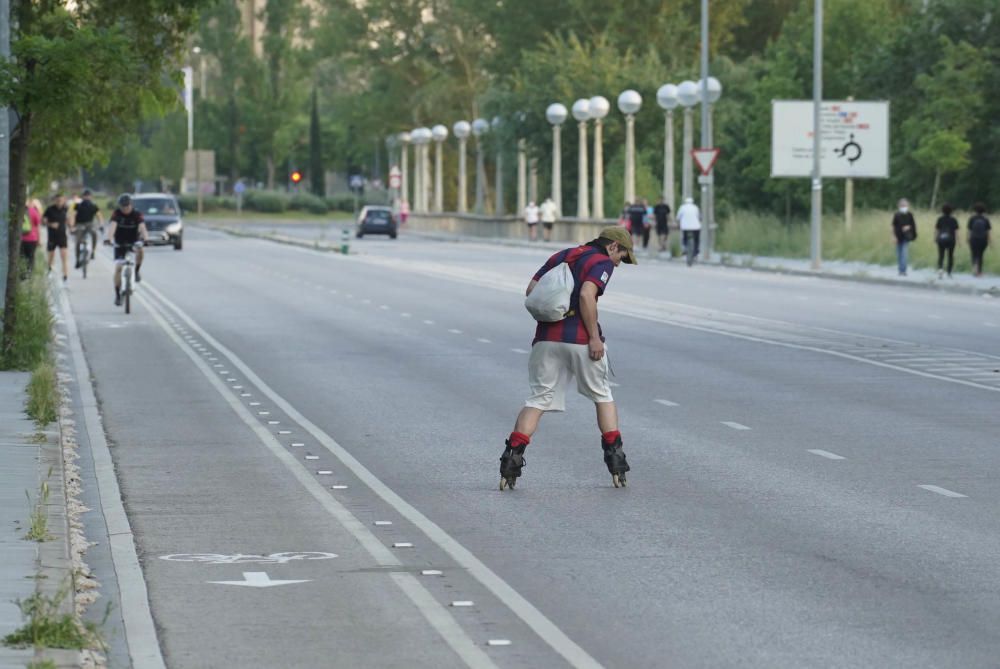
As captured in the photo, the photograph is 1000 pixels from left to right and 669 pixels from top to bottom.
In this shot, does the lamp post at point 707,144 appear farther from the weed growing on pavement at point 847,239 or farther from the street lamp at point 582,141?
the street lamp at point 582,141

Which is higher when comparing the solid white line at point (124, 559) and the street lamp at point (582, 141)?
the street lamp at point (582, 141)

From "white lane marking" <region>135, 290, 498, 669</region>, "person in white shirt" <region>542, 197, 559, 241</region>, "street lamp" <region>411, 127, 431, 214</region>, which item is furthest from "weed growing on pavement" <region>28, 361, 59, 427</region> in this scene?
"street lamp" <region>411, 127, 431, 214</region>

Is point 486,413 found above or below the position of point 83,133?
below

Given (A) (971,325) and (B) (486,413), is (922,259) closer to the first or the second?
(A) (971,325)

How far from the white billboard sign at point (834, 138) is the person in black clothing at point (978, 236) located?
46.1ft

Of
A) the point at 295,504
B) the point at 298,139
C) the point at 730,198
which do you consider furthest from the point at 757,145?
the point at 298,139

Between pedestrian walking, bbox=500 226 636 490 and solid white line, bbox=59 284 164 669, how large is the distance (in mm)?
2354

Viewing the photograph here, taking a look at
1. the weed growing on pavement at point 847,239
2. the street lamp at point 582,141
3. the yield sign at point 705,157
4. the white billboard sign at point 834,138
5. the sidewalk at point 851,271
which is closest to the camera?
the sidewalk at point 851,271

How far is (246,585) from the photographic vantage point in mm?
9453

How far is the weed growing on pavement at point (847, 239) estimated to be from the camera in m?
50.4

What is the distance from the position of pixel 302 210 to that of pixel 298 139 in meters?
24.8

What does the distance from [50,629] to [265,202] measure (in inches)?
5260

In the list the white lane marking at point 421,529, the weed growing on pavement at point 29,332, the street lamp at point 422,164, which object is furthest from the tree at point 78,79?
the street lamp at point 422,164

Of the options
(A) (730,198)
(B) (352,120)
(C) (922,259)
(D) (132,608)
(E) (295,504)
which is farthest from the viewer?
(B) (352,120)
